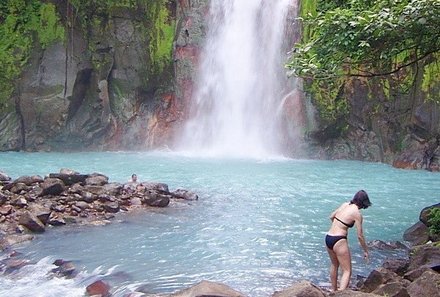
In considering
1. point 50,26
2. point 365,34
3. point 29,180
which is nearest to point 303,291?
point 365,34

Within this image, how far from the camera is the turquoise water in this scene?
848 centimetres

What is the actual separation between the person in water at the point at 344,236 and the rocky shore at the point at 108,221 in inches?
11.3

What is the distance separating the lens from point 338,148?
1043 inches

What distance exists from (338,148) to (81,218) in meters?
16.9

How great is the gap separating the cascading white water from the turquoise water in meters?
8.44

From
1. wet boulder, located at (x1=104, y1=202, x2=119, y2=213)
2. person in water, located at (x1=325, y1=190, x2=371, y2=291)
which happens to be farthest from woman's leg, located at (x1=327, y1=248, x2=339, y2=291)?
wet boulder, located at (x1=104, y1=202, x2=119, y2=213)

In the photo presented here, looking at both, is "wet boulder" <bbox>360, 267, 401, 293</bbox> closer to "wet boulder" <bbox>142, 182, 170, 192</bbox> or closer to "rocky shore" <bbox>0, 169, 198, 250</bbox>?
"rocky shore" <bbox>0, 169, 198, 250</bbox>

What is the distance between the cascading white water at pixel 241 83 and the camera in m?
28.8

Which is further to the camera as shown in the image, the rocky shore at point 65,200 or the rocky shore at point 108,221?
the rocky shore at point 65,200

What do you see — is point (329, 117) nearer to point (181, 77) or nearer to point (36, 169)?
point (181, 77)

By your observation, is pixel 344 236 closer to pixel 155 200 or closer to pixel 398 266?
pixel 398 266

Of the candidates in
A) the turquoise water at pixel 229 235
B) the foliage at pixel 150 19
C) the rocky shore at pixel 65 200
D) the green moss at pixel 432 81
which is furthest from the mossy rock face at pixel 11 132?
the green moss at pixel 432 81

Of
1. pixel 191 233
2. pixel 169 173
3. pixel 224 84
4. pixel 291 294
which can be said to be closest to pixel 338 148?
pixel 224 84

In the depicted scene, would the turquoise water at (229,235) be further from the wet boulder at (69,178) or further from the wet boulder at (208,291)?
the wet boulder at (69,178)
